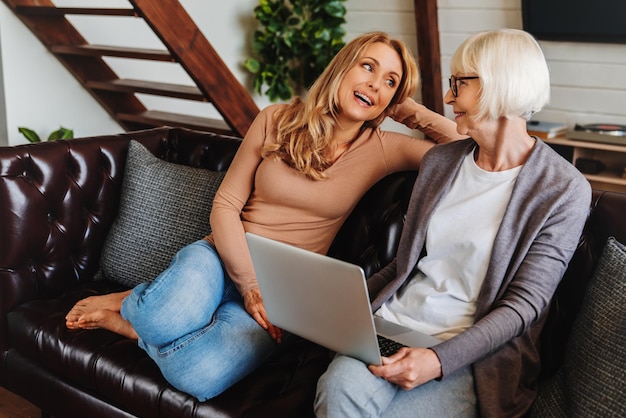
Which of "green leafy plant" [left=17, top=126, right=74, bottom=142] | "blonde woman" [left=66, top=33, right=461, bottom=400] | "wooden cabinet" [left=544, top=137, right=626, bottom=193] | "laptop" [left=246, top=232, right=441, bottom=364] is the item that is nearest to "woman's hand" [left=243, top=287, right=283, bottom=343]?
"blonde woman" [left=66, top=33, right=461, bottom=400]

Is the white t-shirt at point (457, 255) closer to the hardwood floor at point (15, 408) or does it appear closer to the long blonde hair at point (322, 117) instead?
the long blonde hair at point (322, 117)

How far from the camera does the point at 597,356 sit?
1.41 m

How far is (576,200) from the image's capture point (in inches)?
59.9

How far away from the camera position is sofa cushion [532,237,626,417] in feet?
4.45

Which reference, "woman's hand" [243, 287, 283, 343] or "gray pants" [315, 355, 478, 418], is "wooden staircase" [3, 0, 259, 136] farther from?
"gray pants" [315, 355, 478, 418]

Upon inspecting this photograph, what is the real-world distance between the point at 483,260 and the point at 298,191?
1.96 ft

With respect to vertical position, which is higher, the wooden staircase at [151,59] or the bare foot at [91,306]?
the wooden staircase at [151,59]

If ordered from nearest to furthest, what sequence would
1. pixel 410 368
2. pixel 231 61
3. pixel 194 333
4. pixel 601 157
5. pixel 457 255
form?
pixel 410 368, pixel 457 255, pixel 194 333, pixel 601 157, pixel 231 61

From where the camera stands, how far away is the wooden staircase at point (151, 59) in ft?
10.0

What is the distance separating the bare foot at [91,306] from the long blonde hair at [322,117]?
600 mm

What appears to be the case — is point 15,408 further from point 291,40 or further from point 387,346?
point 291,40

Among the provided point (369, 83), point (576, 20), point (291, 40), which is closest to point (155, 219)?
point (369, 83)

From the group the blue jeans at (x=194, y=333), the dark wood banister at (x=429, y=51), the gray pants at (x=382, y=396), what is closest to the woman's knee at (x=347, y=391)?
the gray pants at (x=382, y=396)

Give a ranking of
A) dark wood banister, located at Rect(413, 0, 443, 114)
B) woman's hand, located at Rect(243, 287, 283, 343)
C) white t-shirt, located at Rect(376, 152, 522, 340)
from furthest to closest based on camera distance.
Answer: dark wood banister, located at Rect(413, 0, 443, 114)
woman's hand, located at Rect(243, 287, 283, 343)
white t-shirt, located at Rect(376, 152, 522, 340)
